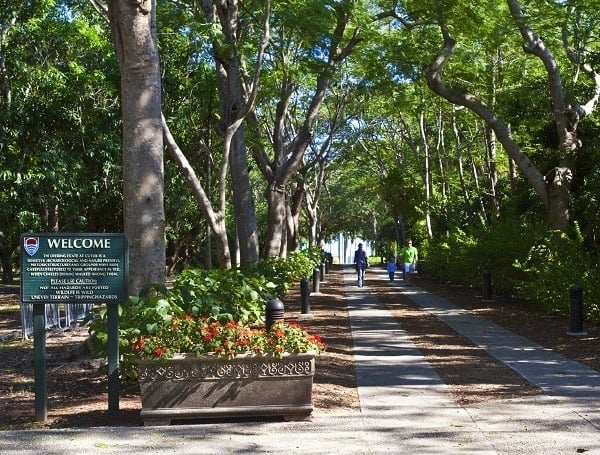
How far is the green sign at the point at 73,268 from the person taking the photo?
7.55 m

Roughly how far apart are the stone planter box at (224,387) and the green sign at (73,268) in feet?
2.57

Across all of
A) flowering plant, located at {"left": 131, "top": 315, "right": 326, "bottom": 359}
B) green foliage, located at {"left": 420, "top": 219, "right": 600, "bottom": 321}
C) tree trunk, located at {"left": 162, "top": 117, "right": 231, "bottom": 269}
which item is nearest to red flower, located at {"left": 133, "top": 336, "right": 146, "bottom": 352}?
flowering plant, located at {"left": 131, "top": 315, "right": 326, "bottom": 359}

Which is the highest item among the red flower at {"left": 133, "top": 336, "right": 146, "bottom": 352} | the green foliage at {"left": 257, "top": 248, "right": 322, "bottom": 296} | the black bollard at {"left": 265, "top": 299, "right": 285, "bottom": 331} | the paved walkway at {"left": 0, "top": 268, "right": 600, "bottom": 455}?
the green foliage at {"left": 257, "top": 248, "right": 322, "bottom": 296}

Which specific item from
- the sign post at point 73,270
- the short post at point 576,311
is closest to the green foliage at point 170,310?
the sign post at point 73,270

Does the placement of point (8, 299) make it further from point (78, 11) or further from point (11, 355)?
point (11, 355)

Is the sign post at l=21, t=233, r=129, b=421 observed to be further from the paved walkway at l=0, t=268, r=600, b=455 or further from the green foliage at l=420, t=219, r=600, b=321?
the green foliage at l=420, t=219, r=600, b=321

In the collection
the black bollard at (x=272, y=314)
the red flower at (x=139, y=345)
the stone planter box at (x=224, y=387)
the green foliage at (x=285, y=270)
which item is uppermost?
the green foliage at (x=285, y=270)

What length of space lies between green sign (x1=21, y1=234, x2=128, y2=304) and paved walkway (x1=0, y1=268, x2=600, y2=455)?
1.18 metres

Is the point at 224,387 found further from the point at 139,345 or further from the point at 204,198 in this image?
the point at 204,198

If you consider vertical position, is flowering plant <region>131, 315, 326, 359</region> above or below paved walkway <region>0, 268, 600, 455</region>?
above

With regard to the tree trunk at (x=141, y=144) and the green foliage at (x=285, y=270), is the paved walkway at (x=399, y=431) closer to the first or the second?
the tree trunk at (x=141, y=144)

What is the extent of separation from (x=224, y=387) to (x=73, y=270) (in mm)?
1705

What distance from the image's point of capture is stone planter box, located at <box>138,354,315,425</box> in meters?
7.40

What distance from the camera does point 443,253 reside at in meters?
32.4
